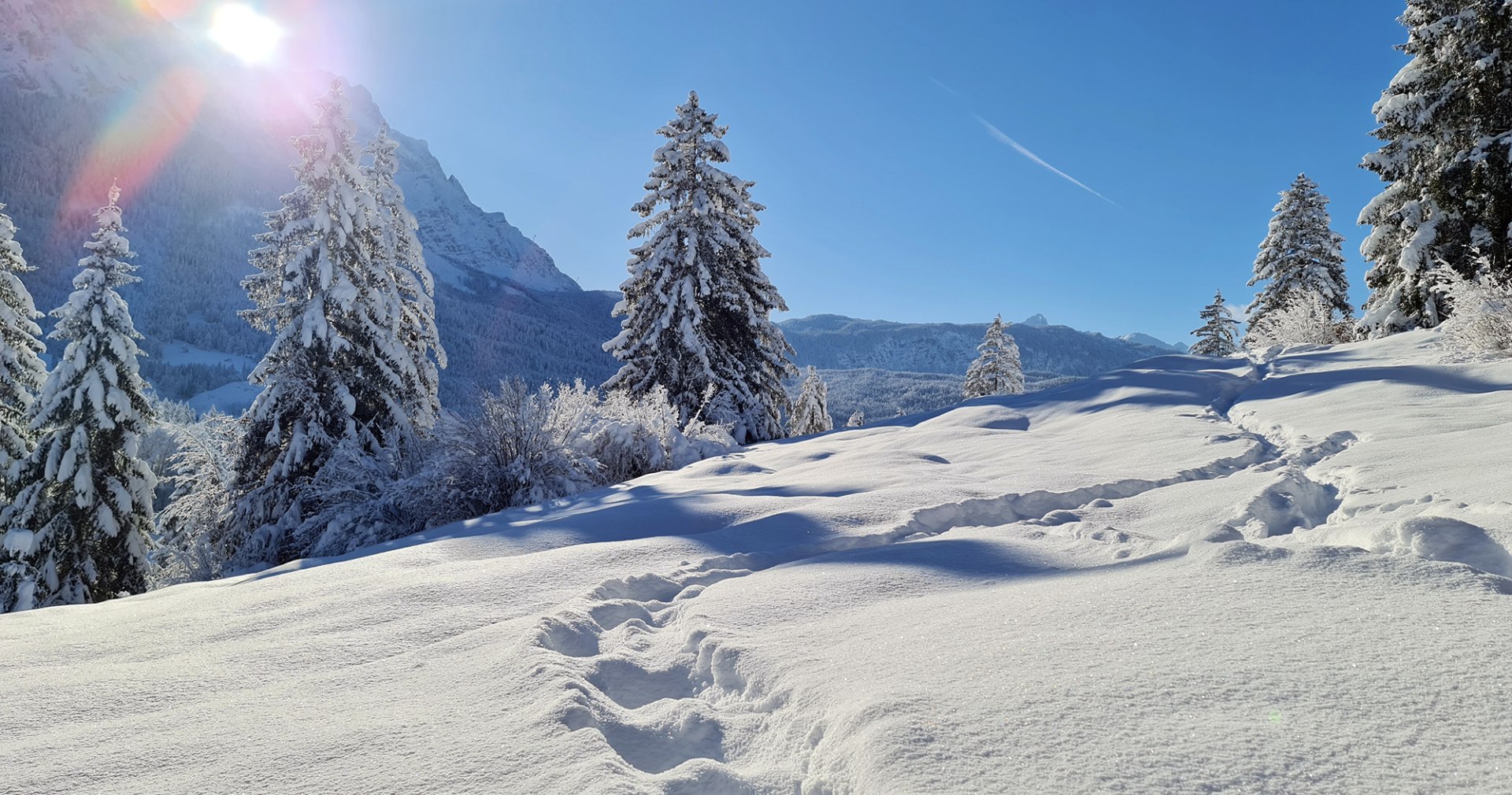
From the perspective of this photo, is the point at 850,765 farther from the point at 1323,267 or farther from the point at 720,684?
the point at 1323,267

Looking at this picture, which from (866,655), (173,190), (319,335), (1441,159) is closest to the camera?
(866,655)

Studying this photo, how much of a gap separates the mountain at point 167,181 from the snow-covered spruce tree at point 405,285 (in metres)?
64.7

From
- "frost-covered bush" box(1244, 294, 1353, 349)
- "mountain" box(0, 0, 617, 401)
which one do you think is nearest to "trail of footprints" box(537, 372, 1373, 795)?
"frost-covered bush" box(1244, 294, 1353, 349)

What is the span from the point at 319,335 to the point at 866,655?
13.2 meters

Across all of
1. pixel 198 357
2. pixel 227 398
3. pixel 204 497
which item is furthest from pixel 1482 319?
pixel 198 357

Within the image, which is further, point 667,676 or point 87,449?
point 87,449

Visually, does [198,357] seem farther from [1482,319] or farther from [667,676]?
[1482,319]

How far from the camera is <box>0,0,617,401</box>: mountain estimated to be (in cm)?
10888

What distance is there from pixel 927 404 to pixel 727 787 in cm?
8617

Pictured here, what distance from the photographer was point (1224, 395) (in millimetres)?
8430

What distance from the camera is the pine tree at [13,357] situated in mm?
13859

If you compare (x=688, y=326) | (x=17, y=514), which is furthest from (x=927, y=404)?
(x=17, y=514)

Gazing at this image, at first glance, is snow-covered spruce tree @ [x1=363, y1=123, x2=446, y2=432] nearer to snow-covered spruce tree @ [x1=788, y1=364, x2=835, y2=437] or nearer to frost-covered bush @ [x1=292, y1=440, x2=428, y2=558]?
frost-covered bush @ [x1=292, y1=440, x2=428, y2=558]

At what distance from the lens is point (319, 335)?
12156 millimetres
